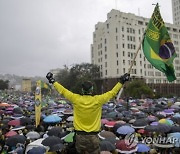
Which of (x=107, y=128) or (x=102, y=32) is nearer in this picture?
(x=107, y=128)

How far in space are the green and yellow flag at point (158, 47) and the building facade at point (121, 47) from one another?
4851 cm

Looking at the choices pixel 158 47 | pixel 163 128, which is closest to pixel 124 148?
pixel 163 128

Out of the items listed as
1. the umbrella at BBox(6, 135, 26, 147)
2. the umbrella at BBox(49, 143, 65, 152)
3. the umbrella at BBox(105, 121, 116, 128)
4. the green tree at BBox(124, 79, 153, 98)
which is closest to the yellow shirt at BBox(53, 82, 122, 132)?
the umbrella at BBox(49, 143, 65, 152)

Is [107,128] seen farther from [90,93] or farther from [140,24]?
[140,24]

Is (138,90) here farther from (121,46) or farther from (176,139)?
(176,139)

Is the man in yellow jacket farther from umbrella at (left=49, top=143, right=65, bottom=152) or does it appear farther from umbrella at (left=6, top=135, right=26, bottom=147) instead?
umbrella at (left=6, top=135, right=26, bottom=147)

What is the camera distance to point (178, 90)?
6544cm

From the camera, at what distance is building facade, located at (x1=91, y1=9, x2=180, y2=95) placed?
2208 inches

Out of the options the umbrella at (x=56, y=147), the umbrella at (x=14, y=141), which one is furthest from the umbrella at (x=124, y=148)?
the umbrella at (x=14, y=141)

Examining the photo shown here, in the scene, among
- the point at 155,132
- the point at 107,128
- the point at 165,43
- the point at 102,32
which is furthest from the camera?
the point at 102,32

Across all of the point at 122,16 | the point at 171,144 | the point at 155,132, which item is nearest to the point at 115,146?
the point at 171,144

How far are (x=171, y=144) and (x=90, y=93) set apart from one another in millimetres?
5646

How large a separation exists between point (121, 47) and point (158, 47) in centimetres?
5050

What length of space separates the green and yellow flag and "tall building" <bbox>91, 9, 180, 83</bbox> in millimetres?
49155
